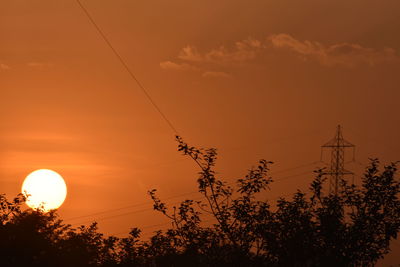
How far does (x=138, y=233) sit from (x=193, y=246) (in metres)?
13.8

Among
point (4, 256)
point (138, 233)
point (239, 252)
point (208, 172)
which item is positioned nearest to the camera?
point (239, 252)

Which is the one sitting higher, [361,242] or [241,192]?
[241,192]

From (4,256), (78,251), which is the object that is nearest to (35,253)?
(4,256)

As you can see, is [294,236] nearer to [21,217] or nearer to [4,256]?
[4,256]

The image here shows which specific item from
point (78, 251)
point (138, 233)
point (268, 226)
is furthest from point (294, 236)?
point (78, 251)

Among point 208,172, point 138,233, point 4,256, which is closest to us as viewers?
point 208,172

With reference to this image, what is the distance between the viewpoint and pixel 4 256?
43875mm

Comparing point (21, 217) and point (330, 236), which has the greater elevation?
point (21, 217)

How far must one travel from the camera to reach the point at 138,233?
5084 centimetres

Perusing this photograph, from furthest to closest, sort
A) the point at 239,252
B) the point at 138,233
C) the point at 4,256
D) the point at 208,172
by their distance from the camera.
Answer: the point at 138,233 < the point at 4,256 < the point at 208,172 < the point at 239,252

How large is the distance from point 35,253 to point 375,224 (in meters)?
22.7

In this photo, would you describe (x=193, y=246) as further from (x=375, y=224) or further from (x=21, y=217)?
(x=21, y=217)

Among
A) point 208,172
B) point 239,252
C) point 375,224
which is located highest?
point 208,172

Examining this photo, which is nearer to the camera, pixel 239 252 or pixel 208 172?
pixel 239 252
